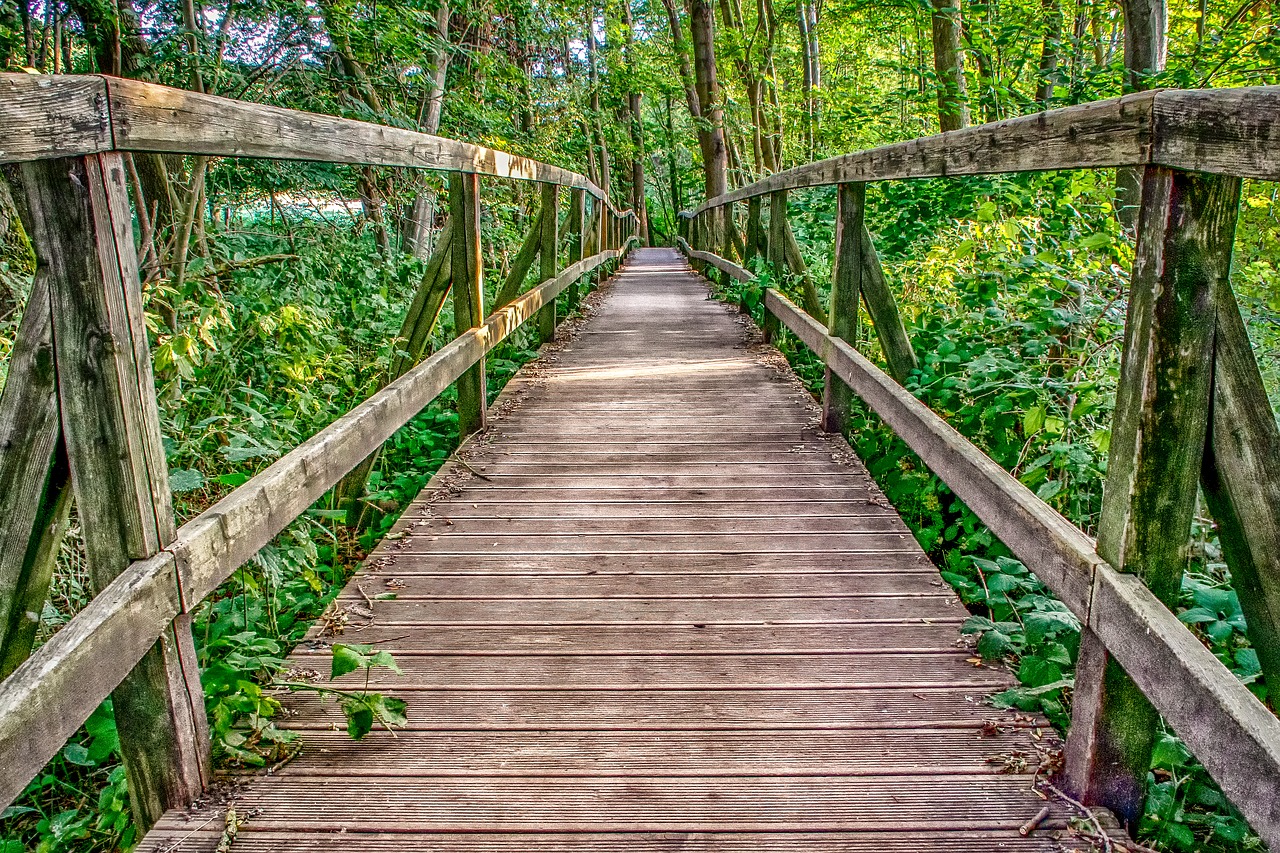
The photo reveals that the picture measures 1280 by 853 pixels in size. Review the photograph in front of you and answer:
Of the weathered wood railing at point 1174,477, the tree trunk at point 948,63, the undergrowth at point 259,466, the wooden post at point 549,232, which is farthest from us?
the tree trunk at point 948,63

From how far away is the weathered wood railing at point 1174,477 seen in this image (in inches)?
51.1

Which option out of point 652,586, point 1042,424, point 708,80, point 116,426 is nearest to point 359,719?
point 116,426

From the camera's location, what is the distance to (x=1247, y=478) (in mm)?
1421

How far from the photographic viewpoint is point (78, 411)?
149 cm

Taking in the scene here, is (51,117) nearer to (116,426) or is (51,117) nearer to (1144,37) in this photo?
(116,426)

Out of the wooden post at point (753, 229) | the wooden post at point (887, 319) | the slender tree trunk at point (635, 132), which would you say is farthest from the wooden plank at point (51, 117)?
the slender tree trunk at point (635, 132)

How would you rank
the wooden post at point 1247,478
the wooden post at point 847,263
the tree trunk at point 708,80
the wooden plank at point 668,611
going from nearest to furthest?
the wooden post at point 1247,478 < the wooden plank at point 668,611 < the wooden post at point 847,263 < the tree trunk at point 708,80

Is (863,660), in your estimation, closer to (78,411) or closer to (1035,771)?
(1035,771)

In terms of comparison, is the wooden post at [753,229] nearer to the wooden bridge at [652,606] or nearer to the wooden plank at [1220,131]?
the wooden bridge at [652,606]

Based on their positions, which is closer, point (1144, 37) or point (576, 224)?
point (1144, 37)

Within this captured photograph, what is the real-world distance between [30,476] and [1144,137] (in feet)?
6.38

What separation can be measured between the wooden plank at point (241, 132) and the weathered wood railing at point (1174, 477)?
5.49ft

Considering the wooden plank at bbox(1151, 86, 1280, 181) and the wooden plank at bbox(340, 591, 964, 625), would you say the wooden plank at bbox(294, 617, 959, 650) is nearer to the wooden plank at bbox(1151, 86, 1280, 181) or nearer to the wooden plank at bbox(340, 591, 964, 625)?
the wooden plank at bbox(340, 591, 964, 625)

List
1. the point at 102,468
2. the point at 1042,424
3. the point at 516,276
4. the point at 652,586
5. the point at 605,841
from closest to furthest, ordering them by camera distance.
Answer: the point at 102,468 → the point at 605,841 → the point at 652,586 → the point at 1042,424 → the point at 516,276
